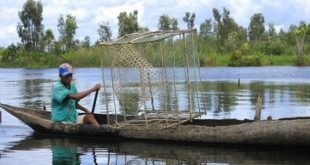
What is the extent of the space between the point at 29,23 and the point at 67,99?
259 feet

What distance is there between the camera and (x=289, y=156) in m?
10.2

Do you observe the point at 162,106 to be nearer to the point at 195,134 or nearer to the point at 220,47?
the point at 195,134

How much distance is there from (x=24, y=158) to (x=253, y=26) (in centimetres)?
7291

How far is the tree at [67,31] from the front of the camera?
7712 centimetres

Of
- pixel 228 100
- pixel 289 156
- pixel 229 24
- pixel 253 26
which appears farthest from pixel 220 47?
pixel 289 156

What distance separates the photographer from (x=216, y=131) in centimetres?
1089

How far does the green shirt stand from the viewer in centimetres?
1199

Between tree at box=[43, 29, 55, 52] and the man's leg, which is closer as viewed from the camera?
the man's leg

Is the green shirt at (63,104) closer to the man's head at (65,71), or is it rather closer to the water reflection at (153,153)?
the man's head at (65,71)

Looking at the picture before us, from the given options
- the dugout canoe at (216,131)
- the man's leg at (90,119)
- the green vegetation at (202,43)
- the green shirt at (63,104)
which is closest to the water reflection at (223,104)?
the man's leg at (90,119)

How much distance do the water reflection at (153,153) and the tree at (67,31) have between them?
215 feet

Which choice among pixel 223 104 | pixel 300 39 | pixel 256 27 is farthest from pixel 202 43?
pixel 223 104

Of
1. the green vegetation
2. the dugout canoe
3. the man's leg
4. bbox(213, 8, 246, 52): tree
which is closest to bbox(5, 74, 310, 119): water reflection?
the man's leg

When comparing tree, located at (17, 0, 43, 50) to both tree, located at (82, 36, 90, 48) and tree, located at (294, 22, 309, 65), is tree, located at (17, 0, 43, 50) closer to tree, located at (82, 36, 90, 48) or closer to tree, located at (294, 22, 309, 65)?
tree, located at (82, 36, 90, 48)
